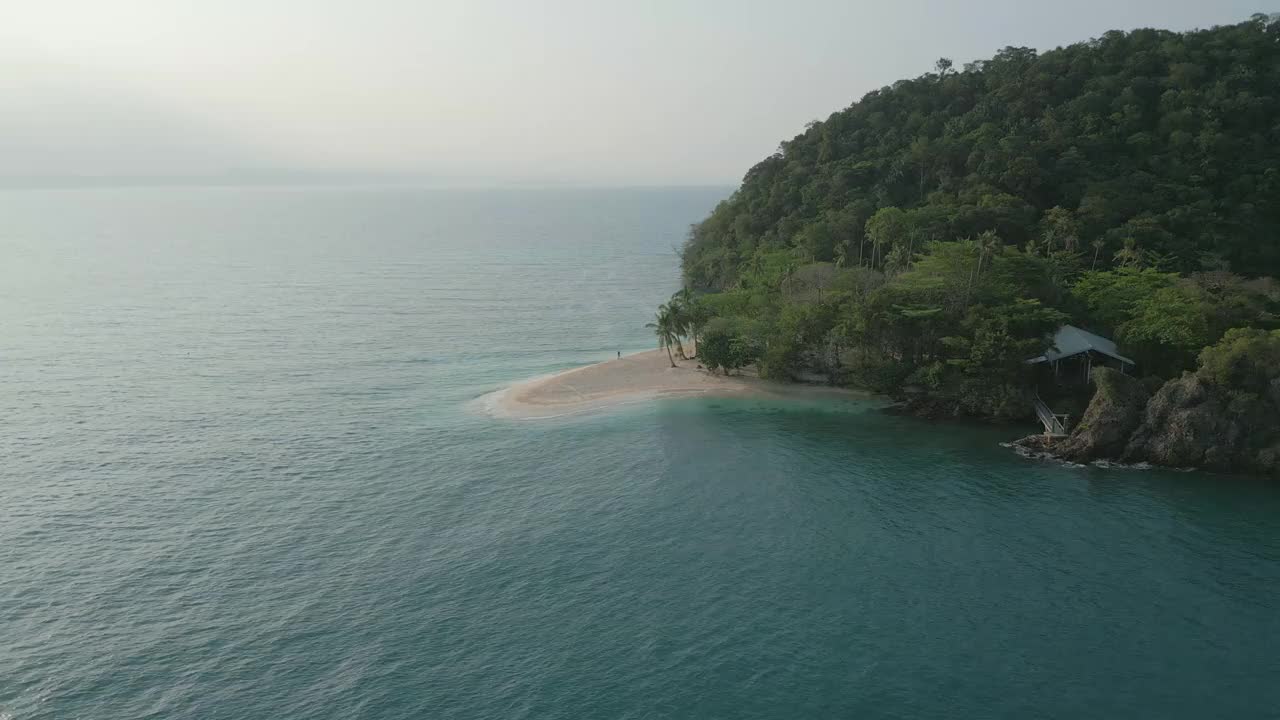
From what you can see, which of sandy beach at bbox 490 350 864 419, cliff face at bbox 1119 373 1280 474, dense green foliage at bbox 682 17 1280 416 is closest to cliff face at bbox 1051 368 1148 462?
cliff face at bbox 1119 373 1280 474

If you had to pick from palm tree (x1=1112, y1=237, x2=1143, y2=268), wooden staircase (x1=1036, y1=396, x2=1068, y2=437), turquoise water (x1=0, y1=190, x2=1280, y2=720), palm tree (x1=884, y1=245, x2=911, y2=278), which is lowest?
turquoise water (x1=0, y1=190, x2=1280, y2=720)

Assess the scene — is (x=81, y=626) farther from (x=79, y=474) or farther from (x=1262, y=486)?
(x=1262, y=486)

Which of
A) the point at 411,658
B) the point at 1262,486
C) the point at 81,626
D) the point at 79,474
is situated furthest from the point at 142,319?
the point at 1262,486

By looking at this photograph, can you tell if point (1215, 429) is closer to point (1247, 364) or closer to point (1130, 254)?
point (1247, 364)

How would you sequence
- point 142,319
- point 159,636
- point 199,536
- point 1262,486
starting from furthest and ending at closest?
point 142,319 → point 1262,486 → point 199,536 → point 159,636

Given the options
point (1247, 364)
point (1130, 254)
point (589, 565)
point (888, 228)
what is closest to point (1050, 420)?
point (1247, 364)

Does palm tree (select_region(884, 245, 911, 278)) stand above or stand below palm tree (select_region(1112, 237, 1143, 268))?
below

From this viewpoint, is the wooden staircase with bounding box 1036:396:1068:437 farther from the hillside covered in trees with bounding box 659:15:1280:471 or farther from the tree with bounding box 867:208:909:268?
the tree with bounding box 867:208:909:268
